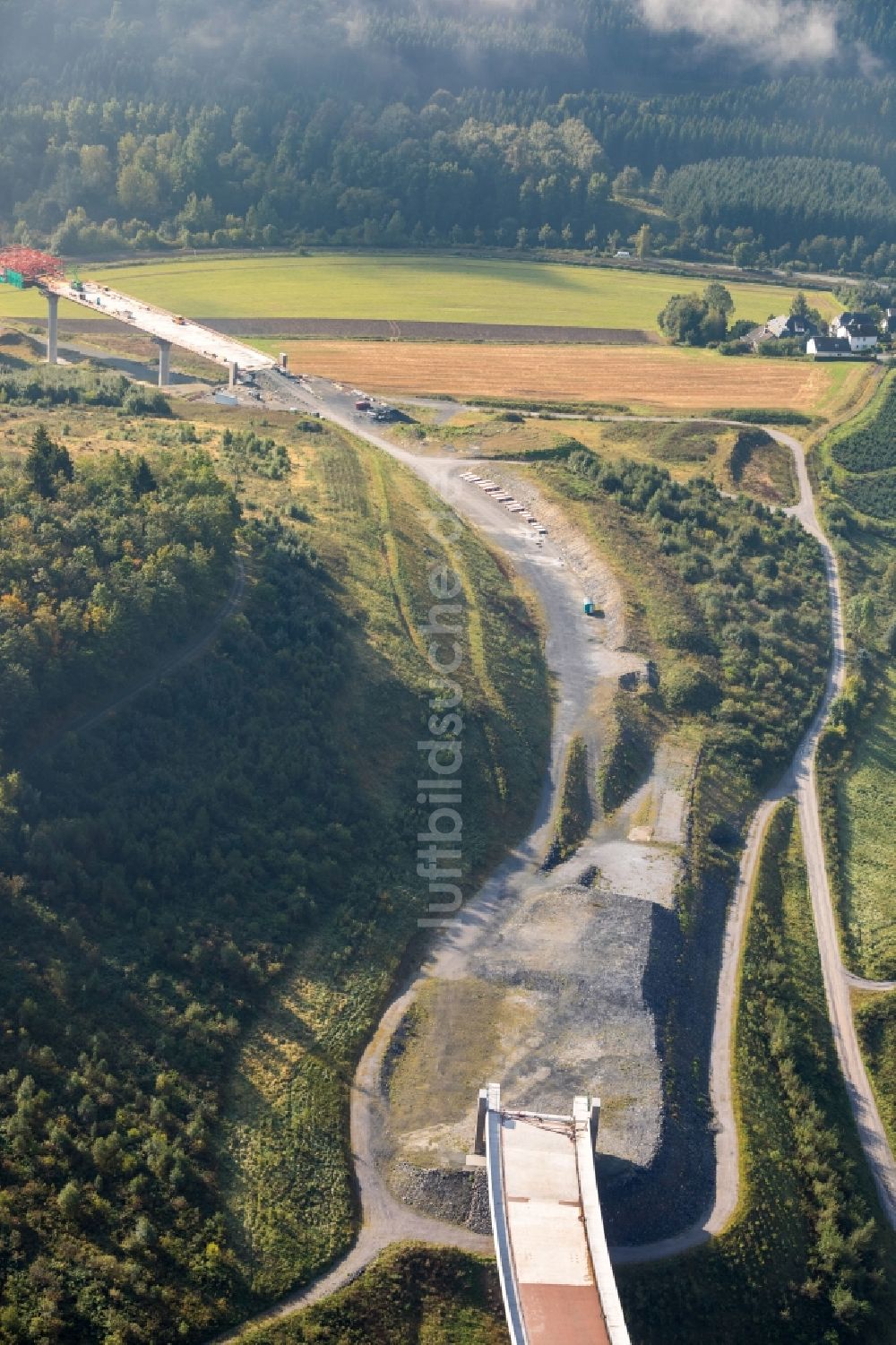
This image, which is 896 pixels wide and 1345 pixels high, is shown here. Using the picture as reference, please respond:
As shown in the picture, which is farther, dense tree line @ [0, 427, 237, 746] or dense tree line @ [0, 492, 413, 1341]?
dense tree line @ [0, 427, 237, 746]

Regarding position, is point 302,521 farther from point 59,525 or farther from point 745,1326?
point 745,1326

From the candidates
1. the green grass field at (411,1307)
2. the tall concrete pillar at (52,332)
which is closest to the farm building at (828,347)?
the tall concrete pillar at (52,332)

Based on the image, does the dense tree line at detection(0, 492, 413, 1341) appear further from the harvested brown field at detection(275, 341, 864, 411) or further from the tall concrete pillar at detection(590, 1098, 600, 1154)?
the harvested brown field at detection(275, 341, 864, 411)

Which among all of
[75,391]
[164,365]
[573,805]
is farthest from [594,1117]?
[164,365]

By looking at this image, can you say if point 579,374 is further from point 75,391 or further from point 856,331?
point 75,391

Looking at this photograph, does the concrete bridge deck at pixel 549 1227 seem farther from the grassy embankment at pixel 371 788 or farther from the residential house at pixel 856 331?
the residential house at pixel 856 331

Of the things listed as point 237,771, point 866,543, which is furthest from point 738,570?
point 237,771

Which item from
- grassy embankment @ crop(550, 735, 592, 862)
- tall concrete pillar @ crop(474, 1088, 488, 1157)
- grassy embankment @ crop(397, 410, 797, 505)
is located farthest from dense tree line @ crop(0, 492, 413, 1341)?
grassy embankment @ crop(397, 410, 797, 505)
